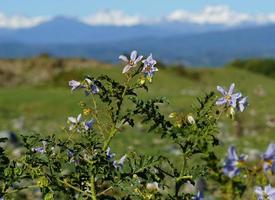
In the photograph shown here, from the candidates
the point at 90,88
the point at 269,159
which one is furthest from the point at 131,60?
the point at 269,159

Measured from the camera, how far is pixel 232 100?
8.61ft

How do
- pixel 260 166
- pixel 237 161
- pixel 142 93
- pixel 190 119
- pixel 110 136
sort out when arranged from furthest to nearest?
pixel 142 93
pixel 237 161
pixel 260 166
pixel 190 119
pixel 110 136

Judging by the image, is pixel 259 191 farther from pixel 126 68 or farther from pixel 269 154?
pixel 126 68

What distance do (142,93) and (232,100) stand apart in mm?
29314

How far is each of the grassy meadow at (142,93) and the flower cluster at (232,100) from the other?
0.11 m

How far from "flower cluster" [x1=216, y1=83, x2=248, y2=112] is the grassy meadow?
115mm

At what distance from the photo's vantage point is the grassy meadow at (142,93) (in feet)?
56.8

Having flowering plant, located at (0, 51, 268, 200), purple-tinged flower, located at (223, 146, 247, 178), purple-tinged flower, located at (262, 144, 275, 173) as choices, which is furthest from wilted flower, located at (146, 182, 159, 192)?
purple-tinged flower, located at (223, 146, 247, 178)

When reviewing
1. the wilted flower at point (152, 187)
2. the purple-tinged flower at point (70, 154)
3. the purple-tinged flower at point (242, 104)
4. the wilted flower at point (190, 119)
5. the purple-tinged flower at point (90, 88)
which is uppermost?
the purple-tinged flower at point (242, 104)

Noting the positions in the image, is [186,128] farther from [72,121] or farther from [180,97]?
[180,97]

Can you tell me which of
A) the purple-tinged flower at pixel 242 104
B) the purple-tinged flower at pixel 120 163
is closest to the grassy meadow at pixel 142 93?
the purple-tinged flower at pixel 120 163

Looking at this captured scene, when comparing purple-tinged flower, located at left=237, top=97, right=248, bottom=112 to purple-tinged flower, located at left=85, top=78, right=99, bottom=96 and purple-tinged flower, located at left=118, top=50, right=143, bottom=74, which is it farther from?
purple-tinged flower, located at left=85, top=78, right=99, bottom=96

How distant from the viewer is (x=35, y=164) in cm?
242

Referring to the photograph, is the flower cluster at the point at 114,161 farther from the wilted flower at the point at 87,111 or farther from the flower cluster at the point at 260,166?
the flower cluster at the point at 260,166
